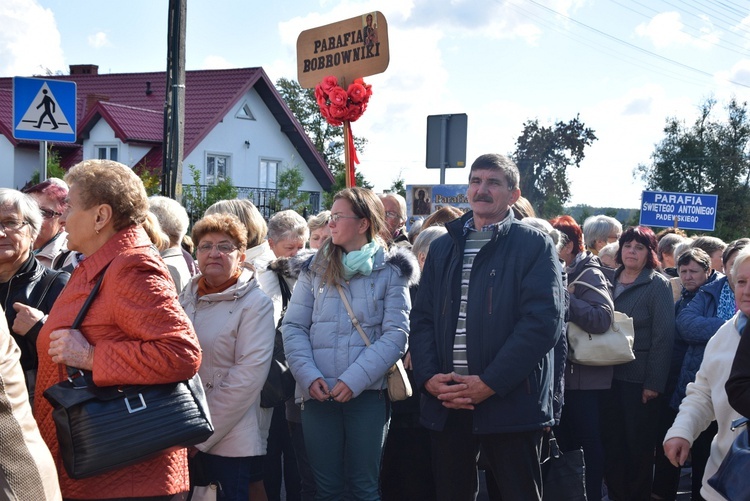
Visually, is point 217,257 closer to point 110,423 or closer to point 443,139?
point 110,423

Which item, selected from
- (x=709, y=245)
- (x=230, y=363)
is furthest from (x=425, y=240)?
(x=709, y=245)

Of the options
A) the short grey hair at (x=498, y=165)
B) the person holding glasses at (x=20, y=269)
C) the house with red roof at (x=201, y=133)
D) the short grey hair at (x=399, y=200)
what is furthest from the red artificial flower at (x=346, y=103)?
the house with red roof at (x=201, y=133)

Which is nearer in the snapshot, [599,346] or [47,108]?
[599,346]

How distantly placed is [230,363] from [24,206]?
1.27 meters

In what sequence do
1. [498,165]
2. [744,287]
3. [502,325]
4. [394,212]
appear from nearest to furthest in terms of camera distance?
[744,287] < [502,325] < [498,165] < [394,212]

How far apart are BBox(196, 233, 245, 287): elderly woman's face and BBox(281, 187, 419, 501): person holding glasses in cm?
46

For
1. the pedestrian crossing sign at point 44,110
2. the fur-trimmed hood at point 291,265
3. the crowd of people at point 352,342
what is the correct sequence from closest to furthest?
the crowd of people at point 352,342 → the fur-trimmed hood at point 291,265 → the pedestrian crossing sign at point 44,110

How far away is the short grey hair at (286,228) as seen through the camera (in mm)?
5836

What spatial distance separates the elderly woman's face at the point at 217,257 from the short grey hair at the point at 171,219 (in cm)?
73

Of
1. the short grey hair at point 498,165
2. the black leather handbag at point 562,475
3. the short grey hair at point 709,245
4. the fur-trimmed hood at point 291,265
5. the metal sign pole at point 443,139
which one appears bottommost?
the black leather handbag at point 562,475

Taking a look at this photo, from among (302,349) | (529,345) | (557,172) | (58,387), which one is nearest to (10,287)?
(58,387)

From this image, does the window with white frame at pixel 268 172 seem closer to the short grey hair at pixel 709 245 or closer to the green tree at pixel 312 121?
the green tree at pixel 312 121

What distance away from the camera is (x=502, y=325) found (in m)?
4.14

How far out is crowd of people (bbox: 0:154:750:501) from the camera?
2.96 metres
